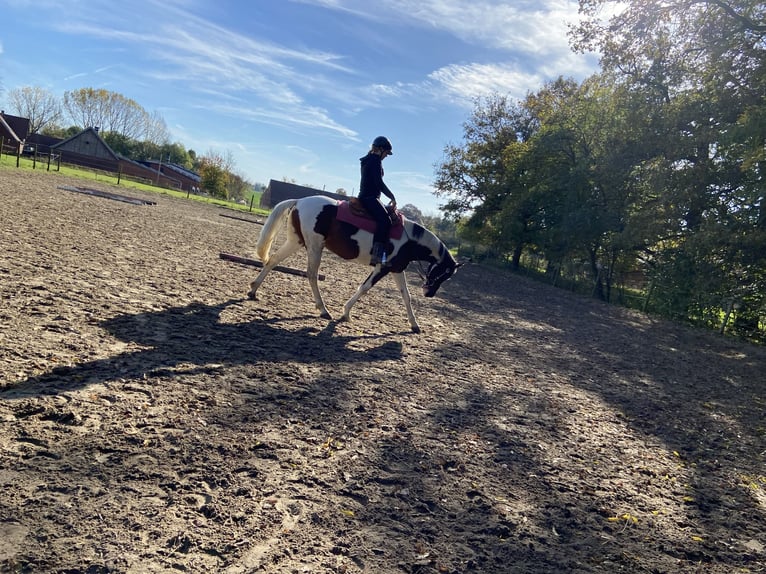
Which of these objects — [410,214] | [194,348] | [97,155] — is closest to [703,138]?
[410,214]

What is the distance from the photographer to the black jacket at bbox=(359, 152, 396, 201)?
688 cm

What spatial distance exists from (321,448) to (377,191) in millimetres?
4615

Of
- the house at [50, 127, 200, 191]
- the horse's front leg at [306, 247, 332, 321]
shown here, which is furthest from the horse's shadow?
the house at [50, 127, 200, 191]

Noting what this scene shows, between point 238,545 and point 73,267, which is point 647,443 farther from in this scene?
point 73,267

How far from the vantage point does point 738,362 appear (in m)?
11.0

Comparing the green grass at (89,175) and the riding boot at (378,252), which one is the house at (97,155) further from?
the riding boot at (378,252)

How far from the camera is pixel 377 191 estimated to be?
7039 millimetres

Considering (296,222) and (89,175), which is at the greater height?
(89,175)

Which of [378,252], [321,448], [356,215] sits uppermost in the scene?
[356,215]

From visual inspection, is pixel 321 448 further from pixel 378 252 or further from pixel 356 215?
pixel 356 215

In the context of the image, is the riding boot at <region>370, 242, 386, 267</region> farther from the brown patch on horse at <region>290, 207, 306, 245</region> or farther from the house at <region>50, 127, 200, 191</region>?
the house at <region>50, 127, 200, 191</region>

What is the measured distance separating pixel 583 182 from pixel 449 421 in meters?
22.7

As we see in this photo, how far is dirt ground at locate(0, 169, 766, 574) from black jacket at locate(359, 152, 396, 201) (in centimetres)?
221

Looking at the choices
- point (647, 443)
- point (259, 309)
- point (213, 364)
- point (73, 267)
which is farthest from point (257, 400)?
point (73, 267)
